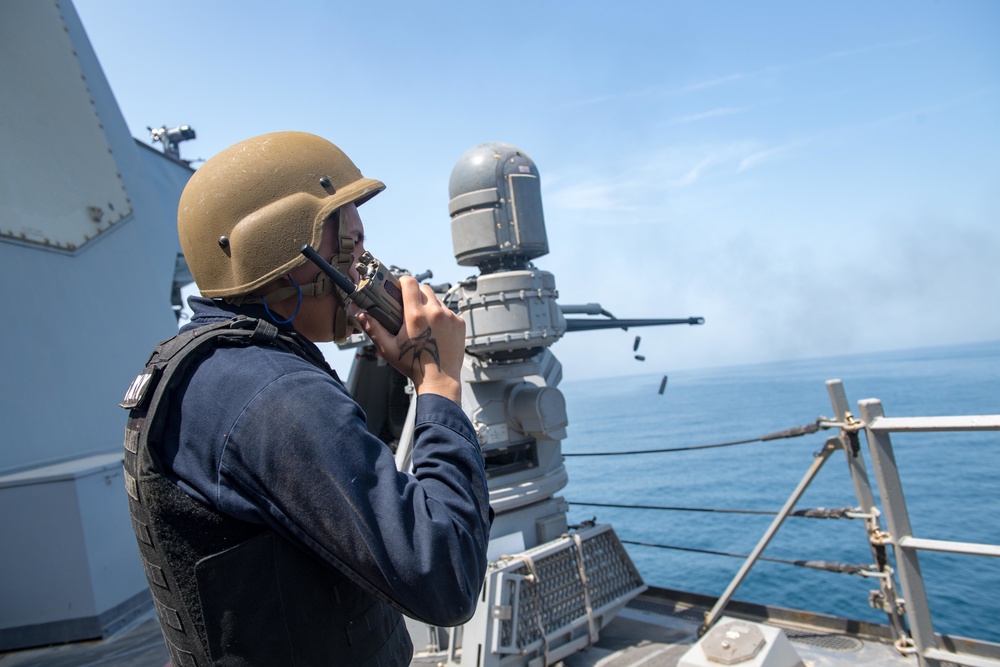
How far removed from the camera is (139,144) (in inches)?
287

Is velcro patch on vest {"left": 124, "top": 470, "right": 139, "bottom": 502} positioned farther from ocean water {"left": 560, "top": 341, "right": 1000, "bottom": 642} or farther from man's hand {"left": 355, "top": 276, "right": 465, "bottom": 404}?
ocean water {"left": 560, "top": 341, "right": 1000, "bottom": 642}

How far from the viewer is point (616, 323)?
269 inches

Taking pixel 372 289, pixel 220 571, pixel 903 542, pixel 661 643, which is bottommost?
pixel 661 643

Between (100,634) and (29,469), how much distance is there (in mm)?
1122

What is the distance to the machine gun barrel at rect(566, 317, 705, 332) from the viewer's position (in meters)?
6.59

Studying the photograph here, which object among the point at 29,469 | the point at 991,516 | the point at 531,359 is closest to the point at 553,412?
the point at 531,359

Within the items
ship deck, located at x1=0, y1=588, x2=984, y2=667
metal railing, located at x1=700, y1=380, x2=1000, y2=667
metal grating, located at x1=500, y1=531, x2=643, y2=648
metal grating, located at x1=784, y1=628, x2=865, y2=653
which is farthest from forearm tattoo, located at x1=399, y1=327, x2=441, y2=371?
metal grating, located at x1=784, y1=628, x2=865, y2=653

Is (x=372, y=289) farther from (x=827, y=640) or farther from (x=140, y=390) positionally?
(x=827, y=640)

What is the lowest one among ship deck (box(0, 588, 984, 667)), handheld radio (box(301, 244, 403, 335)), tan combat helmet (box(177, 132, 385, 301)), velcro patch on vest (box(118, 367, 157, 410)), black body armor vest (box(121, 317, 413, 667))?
ship deck (box(0, 588, 984, 667))

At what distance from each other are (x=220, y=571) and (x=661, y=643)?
410 centimetres

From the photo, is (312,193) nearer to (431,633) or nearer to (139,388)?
(139,388)

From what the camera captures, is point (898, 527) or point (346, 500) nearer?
point (346, 500)

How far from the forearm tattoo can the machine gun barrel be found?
4920mm

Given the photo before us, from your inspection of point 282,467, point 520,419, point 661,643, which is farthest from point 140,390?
point 661,643
